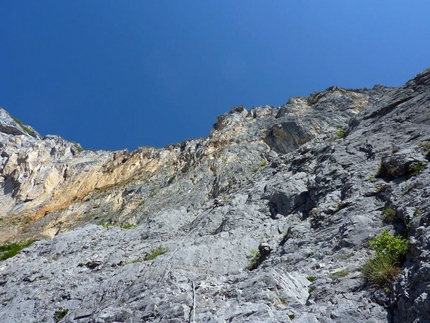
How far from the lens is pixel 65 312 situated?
11203 millimetres

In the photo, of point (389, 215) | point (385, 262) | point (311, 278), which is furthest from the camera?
point (389, 215)

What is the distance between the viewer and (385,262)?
679cm

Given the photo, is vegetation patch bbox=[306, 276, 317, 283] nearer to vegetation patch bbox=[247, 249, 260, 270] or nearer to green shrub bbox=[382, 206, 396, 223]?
green shrub bbox=[382, 206, 396, 223]

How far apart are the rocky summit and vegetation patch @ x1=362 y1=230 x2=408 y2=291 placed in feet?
0.09

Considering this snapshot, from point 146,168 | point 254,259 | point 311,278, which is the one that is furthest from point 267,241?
point 146,168

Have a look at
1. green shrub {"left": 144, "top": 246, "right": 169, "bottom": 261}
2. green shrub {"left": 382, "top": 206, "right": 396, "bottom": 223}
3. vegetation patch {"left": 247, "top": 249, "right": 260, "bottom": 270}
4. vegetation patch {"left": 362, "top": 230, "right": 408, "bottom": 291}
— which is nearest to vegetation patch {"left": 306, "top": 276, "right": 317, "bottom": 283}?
vegetation patch {"left": 362, "top": 230, "right": 408, "bottom": 291}

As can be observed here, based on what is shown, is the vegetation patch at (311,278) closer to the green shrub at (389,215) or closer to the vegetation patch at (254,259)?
the green shrub at (389,215)

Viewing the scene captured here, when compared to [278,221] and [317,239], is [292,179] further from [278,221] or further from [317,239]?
[317,239]

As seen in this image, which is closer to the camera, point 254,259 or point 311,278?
point 311,278

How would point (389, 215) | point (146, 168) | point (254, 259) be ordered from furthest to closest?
point (146, 168), point (254, 259), point (389, 215)

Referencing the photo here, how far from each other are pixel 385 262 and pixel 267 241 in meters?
6.14

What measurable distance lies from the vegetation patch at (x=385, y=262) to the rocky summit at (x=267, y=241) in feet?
0.09

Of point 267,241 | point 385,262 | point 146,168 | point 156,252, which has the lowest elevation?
point 385,262

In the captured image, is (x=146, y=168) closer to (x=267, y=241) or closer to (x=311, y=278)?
(x=267, y=241)
